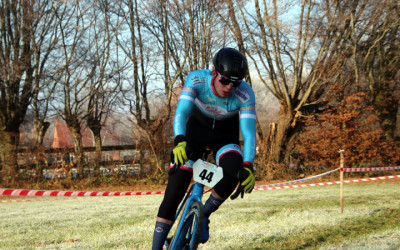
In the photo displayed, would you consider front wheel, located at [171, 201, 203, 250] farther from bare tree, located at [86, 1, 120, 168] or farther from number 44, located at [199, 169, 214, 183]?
bare tree, located at [86, 1, 120, 168]

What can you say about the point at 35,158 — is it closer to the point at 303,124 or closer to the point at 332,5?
the point at 303,124

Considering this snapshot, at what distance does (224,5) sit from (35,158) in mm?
10952

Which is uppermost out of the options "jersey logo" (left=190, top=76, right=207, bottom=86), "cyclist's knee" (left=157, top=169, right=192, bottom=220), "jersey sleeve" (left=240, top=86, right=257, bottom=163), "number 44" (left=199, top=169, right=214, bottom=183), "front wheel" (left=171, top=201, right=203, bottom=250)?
"jersey logo" (left=190, top=76, right=207, bottom=86)

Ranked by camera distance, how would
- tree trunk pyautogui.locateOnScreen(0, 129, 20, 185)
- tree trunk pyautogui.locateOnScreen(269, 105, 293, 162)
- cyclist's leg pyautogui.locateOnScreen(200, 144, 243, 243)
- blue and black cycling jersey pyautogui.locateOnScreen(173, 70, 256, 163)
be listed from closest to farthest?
cyclist's leg pyautogui.locateOnScreen(200, 144, 243, 243), blue and black cycling jersey pyautogui.locateOnScreen(173, 70, 256, 163), tree trunk pyautogui.locateOnScreen(0, 129, 20, 185), tree trunk pyautogui.locateOnScreen(269, 105, 293, 162)

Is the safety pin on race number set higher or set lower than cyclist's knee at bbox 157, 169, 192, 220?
higher

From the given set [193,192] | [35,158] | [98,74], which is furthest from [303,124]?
[193,192]

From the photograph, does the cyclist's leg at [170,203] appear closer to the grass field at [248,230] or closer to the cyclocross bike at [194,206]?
the cyclocross bike at [194,206]

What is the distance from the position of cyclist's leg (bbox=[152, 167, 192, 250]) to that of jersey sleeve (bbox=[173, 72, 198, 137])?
0.42 meters

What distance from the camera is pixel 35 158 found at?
1738 cm

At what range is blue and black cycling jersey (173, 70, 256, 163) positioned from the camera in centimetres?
380

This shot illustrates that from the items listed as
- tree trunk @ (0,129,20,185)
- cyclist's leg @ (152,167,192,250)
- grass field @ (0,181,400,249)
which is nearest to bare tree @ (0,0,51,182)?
tree trunk @ (0,129,20,185)

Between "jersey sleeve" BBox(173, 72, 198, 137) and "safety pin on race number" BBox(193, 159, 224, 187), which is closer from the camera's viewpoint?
"safety pin on race number" BBox(193, 159, 224, 187)

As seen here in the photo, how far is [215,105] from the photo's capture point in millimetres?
3869

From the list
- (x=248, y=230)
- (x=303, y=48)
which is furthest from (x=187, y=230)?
(x=303, y=48)
